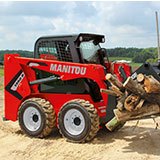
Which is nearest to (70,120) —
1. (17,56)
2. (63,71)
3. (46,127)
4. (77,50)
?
(46,127)

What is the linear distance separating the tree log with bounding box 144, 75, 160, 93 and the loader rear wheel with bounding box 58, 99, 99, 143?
127 centimetres

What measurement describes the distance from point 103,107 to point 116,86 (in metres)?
0.91

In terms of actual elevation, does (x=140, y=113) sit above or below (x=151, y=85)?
below

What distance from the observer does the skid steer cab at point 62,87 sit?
6.83 metres

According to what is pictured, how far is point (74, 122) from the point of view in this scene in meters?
6.99

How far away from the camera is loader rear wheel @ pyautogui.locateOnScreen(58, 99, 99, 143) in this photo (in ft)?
22.0

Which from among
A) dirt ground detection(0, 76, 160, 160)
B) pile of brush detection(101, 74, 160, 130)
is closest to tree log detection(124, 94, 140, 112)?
pile of brush detection(101, 74, 160, 130)

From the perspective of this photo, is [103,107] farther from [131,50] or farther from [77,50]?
[131,50]

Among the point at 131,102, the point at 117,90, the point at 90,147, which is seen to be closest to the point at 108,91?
the point at 117,90

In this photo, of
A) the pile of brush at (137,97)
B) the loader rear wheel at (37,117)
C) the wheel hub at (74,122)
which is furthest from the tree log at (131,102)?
the loader rear wheel at (37,117)

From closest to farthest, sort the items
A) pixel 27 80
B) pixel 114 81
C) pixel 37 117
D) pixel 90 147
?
pixel 114 81, pixel 90 147, pixel 37 117, pixel 27 80

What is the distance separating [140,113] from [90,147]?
1.19m

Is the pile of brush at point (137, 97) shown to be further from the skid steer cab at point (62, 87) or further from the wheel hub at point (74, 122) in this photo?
the wheel hub at point (74, 122)

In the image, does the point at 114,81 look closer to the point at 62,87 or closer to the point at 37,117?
the point at 62,87
